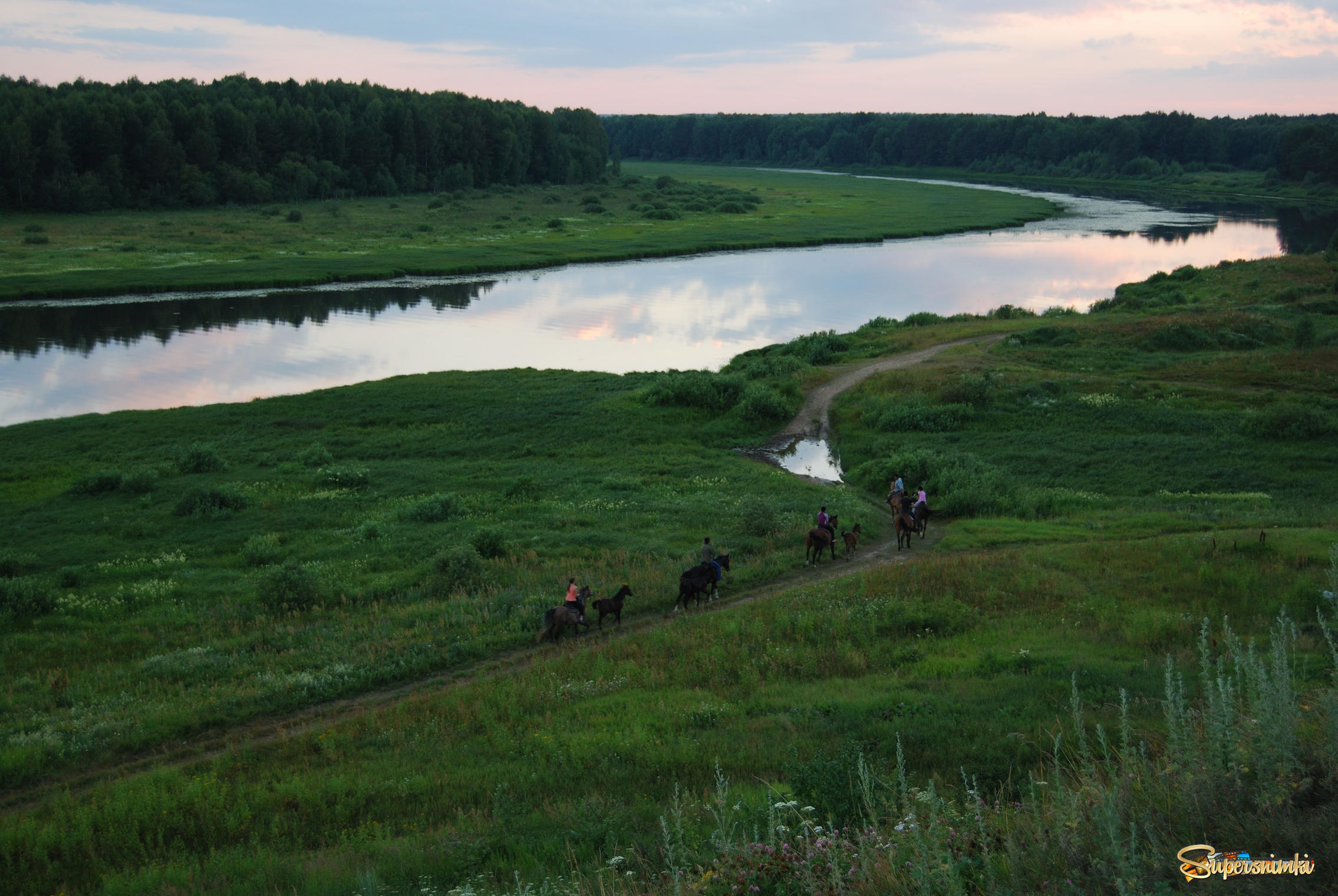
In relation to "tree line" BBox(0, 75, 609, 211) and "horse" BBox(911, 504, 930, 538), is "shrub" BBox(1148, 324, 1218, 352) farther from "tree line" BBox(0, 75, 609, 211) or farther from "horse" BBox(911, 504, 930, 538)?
"tree line" BBox(0, 75, 609, 211)

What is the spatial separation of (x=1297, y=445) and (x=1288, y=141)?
17762 centimetres

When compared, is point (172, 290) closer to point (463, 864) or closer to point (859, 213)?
point (463, 864)

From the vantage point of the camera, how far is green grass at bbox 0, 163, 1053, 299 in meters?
79.5

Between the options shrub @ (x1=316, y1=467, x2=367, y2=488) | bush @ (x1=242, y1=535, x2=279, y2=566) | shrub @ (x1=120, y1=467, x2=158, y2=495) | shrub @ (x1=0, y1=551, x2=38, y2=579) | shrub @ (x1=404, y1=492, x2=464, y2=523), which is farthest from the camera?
shrub @ (x1=316, y1=467, x2=367, y2=488)

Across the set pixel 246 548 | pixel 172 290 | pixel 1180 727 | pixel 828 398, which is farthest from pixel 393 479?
pixel 172 290

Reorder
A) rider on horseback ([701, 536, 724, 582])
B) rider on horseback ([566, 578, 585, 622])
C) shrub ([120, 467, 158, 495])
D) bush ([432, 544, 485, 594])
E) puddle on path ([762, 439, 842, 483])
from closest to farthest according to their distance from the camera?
rider on horseback ([566, 578, 585, 622]), rider on horseback ([701, 536, 724, 582]), bush ([432, 544, 485, 594]), shrub ([120, 467, 158, 495]), puddle on path ([762, 439, 842, 483])

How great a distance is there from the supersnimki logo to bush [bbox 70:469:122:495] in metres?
33.0

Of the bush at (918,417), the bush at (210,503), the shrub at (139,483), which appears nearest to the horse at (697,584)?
the bush at (210,503)

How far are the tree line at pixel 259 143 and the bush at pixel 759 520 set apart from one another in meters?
111

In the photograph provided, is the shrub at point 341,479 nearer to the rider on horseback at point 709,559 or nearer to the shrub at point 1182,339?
the rider on horseback at point 709,559

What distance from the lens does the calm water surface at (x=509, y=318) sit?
5231 cm

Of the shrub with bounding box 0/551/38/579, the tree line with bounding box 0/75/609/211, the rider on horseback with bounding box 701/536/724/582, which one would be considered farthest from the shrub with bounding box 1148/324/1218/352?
the tree line with bounding box 0/75/609/211

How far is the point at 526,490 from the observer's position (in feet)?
104

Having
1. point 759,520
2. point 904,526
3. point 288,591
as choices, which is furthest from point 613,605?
point 904,526
